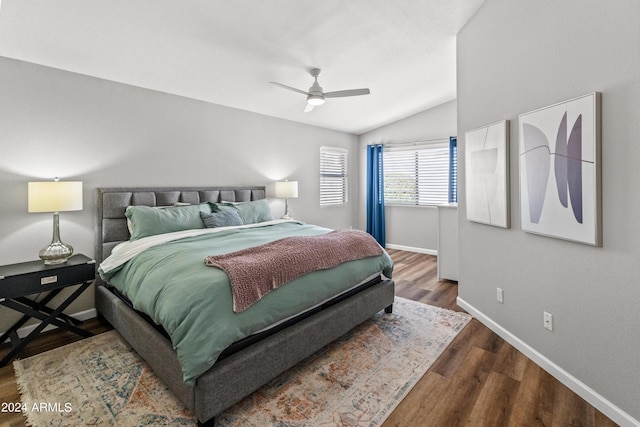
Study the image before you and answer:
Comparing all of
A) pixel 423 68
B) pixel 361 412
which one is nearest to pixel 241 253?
Result: pixel 361 412

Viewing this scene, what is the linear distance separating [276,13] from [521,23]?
6.33 feet

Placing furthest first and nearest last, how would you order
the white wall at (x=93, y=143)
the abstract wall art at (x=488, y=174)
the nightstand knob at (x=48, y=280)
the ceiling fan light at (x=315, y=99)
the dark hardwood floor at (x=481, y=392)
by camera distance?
1. the ceiling fan light at (x=315, y=99)
2. the white wall at (x=93, y=143)
3. the abstract wall art at (x=488, y=174)
4. the nightstand knob at (x=48, y=280)
5. the dark hardwood floor at (x=481, y=392)

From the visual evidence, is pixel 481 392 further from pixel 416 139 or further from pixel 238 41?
pixel 416 139

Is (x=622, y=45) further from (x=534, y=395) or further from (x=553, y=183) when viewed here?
(x=534, y=395)

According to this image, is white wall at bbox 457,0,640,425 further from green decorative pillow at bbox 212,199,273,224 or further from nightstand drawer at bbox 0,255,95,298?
nightstand drawer at bbox 0,255,95,298

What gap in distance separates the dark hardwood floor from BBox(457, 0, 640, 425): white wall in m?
0.15

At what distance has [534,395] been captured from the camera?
1.90 m

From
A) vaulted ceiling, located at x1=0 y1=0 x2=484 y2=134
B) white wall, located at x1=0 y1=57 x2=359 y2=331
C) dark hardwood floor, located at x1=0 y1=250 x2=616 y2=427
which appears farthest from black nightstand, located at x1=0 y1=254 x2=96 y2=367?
vaulted ceiling, located at x1=0 y1=0 x2=484 y2=134

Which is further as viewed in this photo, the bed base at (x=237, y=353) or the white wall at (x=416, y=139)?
the white wall at (x=416, y=139)

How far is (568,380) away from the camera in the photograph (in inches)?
77.7

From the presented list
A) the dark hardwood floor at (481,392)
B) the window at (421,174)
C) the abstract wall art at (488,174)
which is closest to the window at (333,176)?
the window at (421,174)

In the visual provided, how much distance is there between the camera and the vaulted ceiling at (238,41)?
229cm

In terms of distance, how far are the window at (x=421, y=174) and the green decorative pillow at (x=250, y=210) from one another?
3.12m

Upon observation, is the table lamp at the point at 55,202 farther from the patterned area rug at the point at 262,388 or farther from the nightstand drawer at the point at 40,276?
the patterned area rug at the point at 262,388
